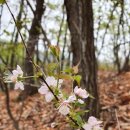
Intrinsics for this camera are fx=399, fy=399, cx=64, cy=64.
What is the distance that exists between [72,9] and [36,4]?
1845 millimetres

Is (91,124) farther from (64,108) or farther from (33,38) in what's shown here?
(33,38)

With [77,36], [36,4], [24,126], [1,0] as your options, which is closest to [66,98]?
[1,0]

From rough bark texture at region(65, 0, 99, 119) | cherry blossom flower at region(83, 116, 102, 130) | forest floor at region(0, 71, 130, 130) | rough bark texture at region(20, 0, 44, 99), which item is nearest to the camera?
cherry blossom flower at region(83, 116, 102, 130)

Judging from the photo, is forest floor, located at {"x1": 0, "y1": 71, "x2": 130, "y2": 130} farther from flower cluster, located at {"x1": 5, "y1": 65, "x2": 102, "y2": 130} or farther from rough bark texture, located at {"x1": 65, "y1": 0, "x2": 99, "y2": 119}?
flower cluster, located at {"x1": 5, "y1": 65, "x2": 102, "y2": 130}

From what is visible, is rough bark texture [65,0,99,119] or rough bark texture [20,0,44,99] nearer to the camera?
rough bark texture [65,0,99,119]

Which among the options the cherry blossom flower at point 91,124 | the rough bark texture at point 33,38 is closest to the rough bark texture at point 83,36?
the rough bark texture at point 33,38

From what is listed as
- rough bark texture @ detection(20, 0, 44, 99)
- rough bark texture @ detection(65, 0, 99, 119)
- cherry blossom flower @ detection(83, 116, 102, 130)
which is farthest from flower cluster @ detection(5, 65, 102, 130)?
rough bark texture @ detection(20, 0, 44, 99)

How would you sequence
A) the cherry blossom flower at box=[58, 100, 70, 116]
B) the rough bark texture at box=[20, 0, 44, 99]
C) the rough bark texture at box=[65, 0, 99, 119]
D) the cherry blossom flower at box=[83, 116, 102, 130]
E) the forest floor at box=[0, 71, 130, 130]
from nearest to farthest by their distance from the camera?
the cherry blossom flower at box=[58, 100, 70, 116]
the cherry blossom flower at box=[83, 116, 102, 130]
the rough bark texture at box=[65, 0, 99, 119]
the forest floor at box=[0, 71, 130, 130]
the rough bark texture at box=[20, 0, 44, 99]

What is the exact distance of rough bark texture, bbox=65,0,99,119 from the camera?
13.1 ft

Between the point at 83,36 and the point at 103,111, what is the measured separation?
3.60 ft

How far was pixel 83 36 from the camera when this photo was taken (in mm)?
4039

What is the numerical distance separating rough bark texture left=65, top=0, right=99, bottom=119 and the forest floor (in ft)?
1.60

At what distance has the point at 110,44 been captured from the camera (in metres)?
10.1

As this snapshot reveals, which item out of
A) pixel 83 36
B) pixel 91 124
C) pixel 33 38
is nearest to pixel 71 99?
pixel 91 124
